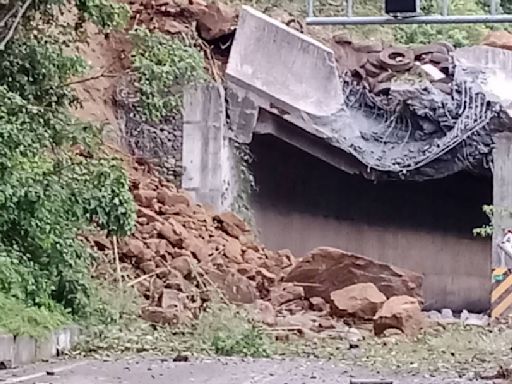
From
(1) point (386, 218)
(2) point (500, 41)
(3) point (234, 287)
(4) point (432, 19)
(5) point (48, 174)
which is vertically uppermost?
(2) point (500, 41)

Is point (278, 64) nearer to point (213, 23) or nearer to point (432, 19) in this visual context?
point (213, 23)

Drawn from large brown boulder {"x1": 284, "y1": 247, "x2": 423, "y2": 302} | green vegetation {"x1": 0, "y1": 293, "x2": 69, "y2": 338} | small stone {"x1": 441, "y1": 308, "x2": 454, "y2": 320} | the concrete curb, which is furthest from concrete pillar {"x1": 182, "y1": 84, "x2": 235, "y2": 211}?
green vegetation {"x1": 0, "y1": 293, "x2": 69, "y2": 338}

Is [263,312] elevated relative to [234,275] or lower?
lower

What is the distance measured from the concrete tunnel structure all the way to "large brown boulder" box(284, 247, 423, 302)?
2.65 meters

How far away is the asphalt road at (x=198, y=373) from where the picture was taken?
768 cm

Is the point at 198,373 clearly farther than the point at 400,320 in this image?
No

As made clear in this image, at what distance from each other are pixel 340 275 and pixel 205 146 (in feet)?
11.7

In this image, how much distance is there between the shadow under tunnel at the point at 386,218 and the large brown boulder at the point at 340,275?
421cm

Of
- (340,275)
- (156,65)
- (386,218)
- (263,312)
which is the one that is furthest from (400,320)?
(386,218)

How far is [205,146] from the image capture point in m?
17.1

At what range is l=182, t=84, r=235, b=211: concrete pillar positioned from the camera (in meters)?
17.0

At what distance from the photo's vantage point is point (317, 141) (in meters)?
18.5

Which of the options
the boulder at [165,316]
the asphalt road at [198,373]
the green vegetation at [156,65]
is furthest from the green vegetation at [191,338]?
the green vegetation at [156,65]

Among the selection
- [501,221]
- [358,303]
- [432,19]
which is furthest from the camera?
[501,221]
